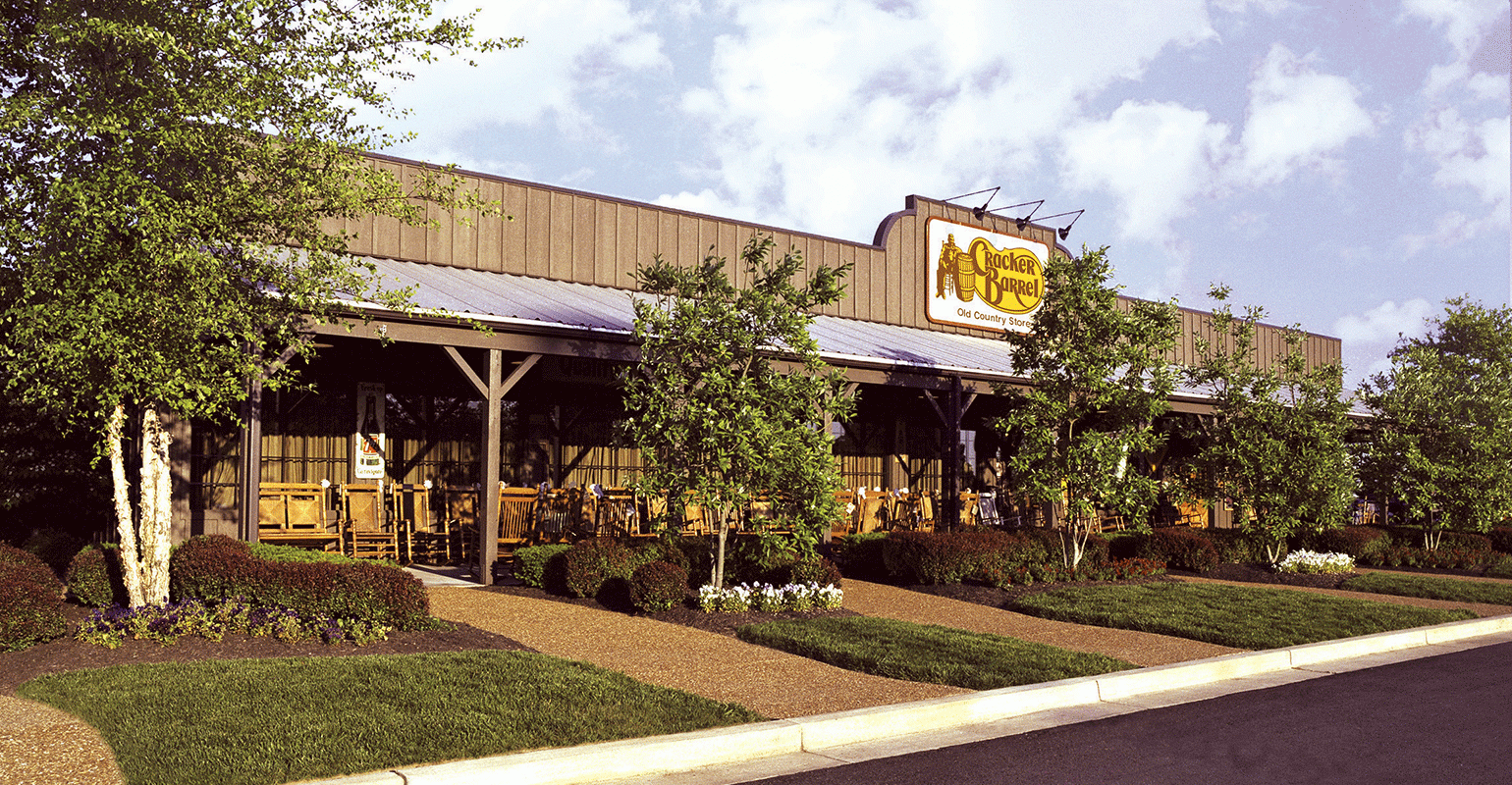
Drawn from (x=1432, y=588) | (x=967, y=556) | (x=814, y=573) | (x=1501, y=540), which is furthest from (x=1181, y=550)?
(x=1501, y=540)

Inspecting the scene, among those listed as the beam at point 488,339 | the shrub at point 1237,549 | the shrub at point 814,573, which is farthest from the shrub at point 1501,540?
the beam at point 488,339

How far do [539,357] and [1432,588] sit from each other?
38.9 feet

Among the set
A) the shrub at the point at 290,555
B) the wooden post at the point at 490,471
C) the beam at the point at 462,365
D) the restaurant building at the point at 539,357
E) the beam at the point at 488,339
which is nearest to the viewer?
the shrub at the point at 290,555

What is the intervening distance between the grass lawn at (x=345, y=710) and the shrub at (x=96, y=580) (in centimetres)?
243

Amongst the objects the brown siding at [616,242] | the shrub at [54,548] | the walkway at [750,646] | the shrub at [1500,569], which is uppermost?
the brown siding at [616,242]

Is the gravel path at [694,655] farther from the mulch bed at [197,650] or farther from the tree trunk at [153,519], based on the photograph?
the tree trunk at [153,519]

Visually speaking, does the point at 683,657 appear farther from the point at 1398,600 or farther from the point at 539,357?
the point at 1398,600

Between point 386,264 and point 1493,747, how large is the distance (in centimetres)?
1341

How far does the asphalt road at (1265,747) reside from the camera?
5.48 m

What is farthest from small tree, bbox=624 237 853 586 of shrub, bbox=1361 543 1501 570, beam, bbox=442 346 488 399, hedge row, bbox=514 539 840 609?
shrub, bbox=1361 543 1501 570

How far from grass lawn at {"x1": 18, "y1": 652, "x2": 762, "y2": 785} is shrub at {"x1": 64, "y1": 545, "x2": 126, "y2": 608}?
2.43 meters

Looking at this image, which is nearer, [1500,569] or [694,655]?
[694,655]

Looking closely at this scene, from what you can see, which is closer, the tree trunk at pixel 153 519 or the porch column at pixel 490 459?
the tree trunk at pixel 153 519

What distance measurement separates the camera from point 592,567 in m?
11.6
